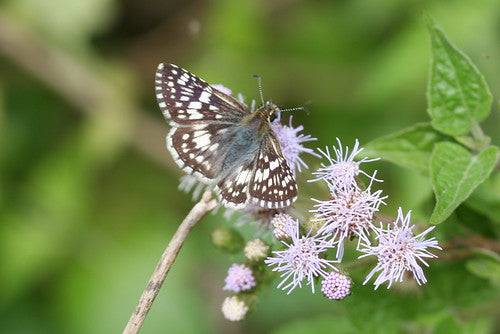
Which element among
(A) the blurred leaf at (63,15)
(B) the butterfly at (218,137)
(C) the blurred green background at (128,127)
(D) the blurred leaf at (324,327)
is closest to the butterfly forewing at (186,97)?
(B) the butterfly at (218,137)

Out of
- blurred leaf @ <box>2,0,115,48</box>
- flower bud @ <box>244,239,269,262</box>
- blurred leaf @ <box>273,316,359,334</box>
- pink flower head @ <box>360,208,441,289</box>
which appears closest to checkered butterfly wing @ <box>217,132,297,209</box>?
flower bud @ <box>244,239,269,262</box>

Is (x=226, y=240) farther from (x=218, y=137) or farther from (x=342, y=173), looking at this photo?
(x=342, y=173)

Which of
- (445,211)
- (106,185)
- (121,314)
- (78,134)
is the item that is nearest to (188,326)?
(121,314)

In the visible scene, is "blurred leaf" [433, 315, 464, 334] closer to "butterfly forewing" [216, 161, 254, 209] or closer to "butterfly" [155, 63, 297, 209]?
"butterfly" [155, 63, 297, 209]

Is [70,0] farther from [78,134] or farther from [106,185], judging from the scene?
[106,185]

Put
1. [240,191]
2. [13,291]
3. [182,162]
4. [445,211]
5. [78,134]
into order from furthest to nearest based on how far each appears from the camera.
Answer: [78,134]
[13,291]
[182,162]
[240,191]
[445,211]
